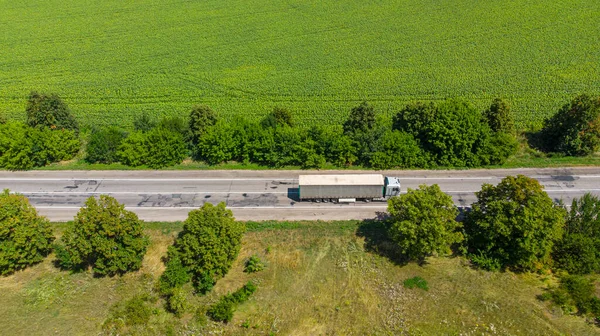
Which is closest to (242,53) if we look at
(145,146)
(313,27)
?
(313,27)

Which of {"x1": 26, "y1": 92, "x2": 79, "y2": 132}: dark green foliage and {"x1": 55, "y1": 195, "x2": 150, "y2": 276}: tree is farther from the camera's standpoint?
{"x1": 26, "y1": 92, "x2": 79, "y2": 132}: dark green foliage

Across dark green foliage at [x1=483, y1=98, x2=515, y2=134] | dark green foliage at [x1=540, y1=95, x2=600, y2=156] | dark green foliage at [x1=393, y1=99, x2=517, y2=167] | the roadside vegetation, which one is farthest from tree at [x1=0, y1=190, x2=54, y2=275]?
dark green foliage at [x1=540, y1=95, x2=600, y2=156]

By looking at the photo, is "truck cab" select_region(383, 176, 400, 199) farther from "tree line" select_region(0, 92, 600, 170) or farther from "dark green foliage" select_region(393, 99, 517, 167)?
"dark green foliage" select_region(393, 99, 517, 167)

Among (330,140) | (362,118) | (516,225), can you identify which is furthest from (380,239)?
(362,118)

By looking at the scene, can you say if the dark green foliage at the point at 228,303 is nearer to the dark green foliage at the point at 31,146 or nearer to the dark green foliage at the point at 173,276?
the dark green foliage at the point at 173,276

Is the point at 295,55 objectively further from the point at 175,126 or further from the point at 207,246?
the point at 207,246

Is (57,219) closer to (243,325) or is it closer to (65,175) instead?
(65,175)
